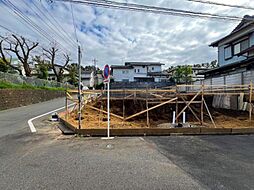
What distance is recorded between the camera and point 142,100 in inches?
538

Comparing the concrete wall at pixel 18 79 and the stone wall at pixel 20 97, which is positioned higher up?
the concrete wall at pixel 18 79

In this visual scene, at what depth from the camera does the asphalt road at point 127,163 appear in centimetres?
347

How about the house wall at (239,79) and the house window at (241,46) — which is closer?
the house wall at (239,79)

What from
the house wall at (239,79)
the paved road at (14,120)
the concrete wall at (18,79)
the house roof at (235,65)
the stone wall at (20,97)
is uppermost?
the house roof at (235,65)

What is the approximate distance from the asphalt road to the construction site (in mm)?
771

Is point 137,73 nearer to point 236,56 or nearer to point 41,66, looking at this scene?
point 41,66

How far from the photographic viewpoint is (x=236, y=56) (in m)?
19.2

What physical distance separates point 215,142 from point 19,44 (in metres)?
32.6

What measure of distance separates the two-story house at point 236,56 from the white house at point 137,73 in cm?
2460

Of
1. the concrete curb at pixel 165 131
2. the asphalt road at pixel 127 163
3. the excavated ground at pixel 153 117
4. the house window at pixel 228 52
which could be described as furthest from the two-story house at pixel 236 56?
the asphalt road at pixel 127 163

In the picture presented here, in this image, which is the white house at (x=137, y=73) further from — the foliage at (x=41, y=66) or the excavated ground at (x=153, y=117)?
the excavated ground at (x=153, y=117)

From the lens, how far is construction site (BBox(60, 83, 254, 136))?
25.2 feet

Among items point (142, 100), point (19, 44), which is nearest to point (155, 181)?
point (142, 100)

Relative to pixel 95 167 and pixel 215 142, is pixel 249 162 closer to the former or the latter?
pixel 215 142
